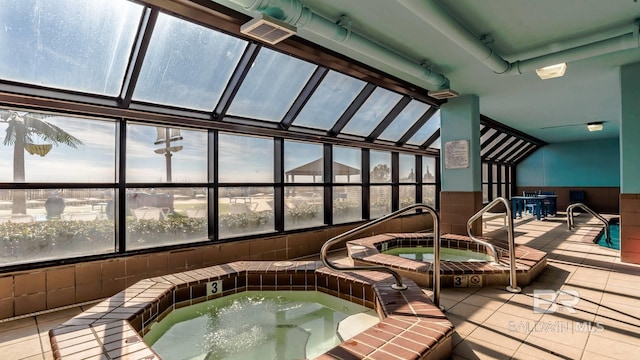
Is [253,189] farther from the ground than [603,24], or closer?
closer

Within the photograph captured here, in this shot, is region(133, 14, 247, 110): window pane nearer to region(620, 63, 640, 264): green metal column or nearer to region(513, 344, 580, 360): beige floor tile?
region(513, 344, 580, 360): beige floor tile

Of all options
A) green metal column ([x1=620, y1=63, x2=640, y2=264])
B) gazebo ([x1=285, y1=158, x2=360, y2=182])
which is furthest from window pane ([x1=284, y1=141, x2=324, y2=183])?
green metal column ([x1=620, y1=63, x2=640, y2=264])

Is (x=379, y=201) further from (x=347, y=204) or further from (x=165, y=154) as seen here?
(x=165, y=154)

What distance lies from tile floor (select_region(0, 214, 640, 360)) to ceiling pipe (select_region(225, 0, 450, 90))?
8.59 feet

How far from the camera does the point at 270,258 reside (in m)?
4.73

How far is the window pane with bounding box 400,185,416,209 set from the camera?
301 inches

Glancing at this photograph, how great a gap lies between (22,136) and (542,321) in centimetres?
489

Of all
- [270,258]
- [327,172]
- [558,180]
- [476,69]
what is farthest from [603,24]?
[558,180]

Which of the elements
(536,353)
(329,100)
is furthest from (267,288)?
(329,100)

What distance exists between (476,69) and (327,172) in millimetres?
2863

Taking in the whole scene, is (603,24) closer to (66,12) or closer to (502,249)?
(502,249)

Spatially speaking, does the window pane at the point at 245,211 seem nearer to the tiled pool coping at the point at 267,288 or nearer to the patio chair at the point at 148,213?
the patio chair at the point at 148,213

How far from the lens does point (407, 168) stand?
311 inches

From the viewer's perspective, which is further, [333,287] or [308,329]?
[333,287]
